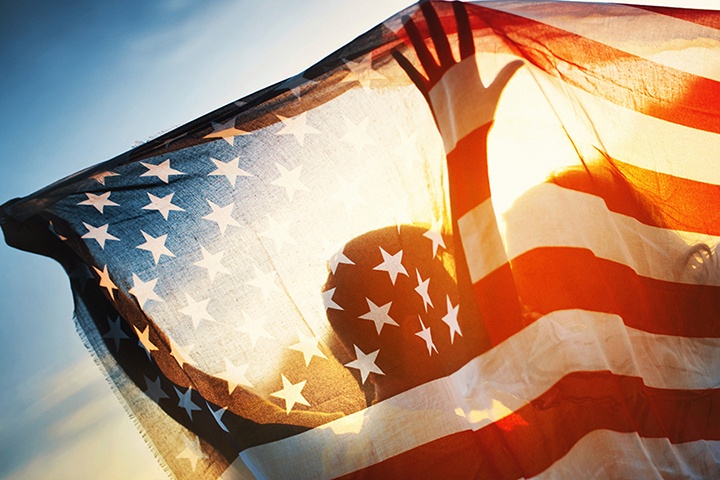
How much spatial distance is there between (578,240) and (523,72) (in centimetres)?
80

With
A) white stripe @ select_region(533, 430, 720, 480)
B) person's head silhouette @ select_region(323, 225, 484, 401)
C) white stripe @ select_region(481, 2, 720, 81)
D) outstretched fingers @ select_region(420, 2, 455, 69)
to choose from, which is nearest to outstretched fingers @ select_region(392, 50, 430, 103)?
outstretched fingers @ select_region(420, 2, 455, 69)

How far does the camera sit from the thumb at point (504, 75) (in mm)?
2697

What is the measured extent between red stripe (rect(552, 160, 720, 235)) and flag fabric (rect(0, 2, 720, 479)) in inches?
0.6

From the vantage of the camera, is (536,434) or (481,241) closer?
(536,434)

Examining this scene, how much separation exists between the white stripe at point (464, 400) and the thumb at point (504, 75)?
1032mm

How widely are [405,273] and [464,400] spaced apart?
57cm

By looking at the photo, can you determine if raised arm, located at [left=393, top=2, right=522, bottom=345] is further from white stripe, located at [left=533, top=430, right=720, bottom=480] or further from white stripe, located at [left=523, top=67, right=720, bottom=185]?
white stripe, located at [left=533, top=430, right=720, bottom=480]

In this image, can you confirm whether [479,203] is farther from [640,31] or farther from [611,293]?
[640,31]

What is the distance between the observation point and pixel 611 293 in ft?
8.66

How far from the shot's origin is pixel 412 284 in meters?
2.53

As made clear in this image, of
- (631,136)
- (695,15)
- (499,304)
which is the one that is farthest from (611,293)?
(695,15)

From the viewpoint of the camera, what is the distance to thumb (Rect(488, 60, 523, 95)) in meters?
2.70

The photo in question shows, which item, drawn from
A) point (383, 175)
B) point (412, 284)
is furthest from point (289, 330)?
point (383, 175)

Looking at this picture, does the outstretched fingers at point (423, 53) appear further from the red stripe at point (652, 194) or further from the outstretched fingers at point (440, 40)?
the red stripe at point (652, 194)
